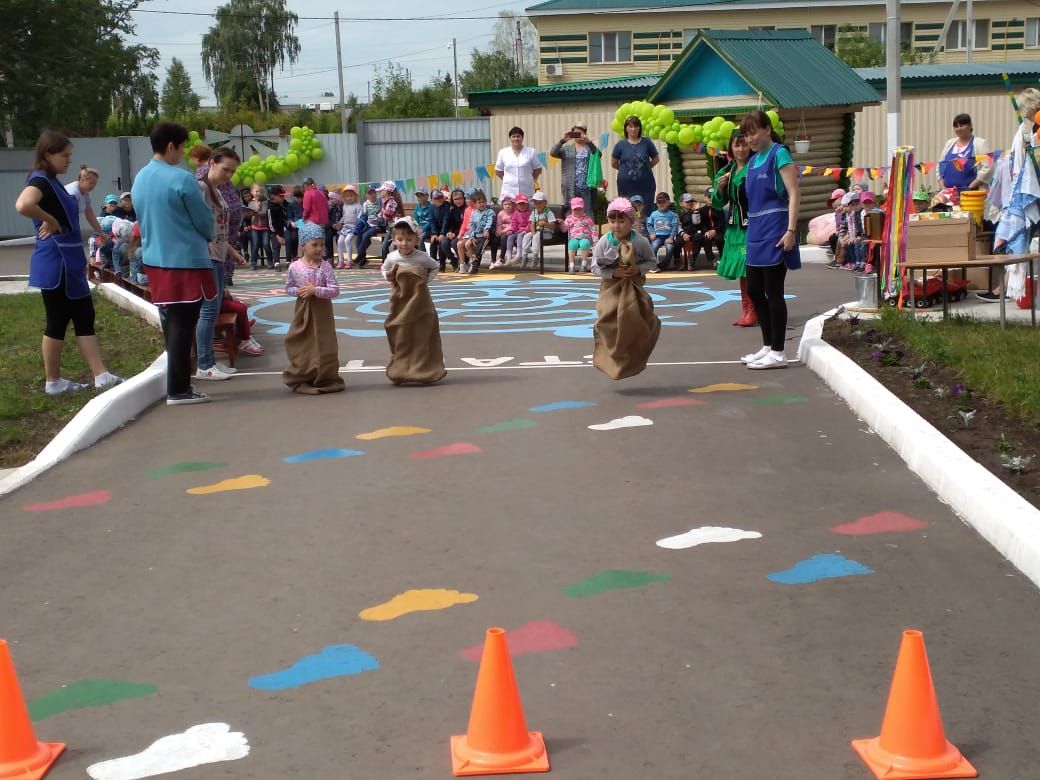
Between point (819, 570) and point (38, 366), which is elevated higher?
point (38, 366)

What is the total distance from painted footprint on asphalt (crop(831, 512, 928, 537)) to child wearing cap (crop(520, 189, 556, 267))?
1421 cm

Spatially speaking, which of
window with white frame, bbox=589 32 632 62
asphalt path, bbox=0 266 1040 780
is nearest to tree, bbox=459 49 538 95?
window with white frame, bbox=589 32 632 62

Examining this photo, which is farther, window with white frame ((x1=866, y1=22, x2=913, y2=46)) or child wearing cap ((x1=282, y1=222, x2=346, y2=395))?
window with white frame ((x1=866, y1=22, x2=913, y2=46))

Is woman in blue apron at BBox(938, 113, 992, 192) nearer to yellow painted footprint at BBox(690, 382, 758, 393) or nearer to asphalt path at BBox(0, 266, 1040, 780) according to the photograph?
yellow painted footprint at BBox(690, 382, 758, 393)

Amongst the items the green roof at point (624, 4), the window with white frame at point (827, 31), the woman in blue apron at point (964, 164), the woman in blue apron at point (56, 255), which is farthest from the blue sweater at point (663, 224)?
the window with white frame at point (827, 31)

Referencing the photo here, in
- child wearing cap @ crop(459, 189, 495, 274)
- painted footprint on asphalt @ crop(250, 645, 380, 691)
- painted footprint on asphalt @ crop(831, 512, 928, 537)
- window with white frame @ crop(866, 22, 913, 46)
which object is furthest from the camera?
window with white frame @ crop(866, 22, 913, 46)

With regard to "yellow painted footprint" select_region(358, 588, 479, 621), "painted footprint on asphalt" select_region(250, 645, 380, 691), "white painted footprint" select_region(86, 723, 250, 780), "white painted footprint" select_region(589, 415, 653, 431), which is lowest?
"white painted footprint" select_region(86, 723, 250, 780)

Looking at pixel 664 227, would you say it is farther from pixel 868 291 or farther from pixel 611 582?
pixel 611 582

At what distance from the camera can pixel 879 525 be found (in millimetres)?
6094

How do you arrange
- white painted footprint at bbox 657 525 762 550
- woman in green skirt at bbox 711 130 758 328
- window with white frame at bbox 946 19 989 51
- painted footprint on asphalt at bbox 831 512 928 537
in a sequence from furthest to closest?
1. window with white frame at bbox 946 19 989 51
2. woman in green skirt at bbox 711 130 758 328
3. painted footprint on asphalt at bbox 831 512 928 537
4. white painted footprint at bbox 657 525 762 550

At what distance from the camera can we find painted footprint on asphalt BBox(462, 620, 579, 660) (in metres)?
4.68

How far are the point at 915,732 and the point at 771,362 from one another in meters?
6.70

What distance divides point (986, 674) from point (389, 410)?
553 centimetres

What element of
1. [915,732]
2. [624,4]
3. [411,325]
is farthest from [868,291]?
Result: [624,4]
